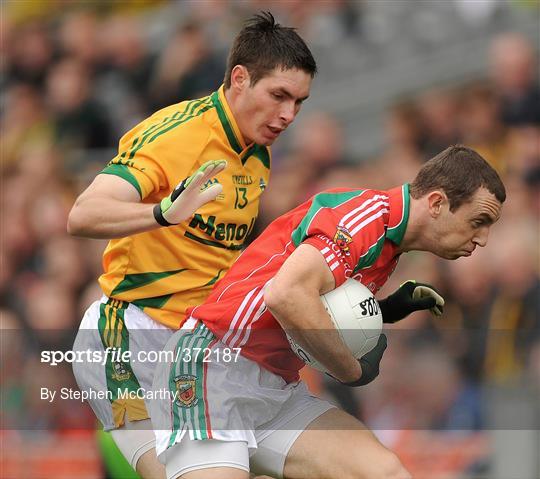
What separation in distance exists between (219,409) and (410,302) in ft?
3.15

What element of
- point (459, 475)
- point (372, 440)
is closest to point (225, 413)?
point (372, 440)

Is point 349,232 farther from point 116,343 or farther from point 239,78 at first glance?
point 116,343

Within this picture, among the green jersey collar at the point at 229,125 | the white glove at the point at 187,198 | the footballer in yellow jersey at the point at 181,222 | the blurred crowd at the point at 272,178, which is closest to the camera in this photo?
the white glove at the point at 187,198

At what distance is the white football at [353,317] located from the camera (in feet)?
14.2

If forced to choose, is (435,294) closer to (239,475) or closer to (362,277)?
(362,277)

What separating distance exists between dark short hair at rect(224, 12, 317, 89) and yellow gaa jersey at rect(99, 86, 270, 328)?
192 millimetres

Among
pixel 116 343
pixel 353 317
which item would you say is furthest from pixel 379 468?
pixel 116 343

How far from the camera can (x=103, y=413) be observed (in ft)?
16.5

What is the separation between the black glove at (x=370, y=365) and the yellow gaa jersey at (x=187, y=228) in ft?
2.54

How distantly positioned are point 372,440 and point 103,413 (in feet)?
3.97

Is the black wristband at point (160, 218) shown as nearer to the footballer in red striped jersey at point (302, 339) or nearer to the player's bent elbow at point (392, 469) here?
the footballer in red striped jersey at point (302, 339)

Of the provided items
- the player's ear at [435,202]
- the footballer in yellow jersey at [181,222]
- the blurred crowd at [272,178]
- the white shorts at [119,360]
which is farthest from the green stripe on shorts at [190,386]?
the blurred crowd at [272,178]

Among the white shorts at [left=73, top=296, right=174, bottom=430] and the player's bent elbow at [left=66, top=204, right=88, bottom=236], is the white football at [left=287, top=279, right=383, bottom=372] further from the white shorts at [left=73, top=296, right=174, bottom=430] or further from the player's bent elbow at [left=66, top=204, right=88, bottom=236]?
the player's bent elbow at [left=66, top=204, right=88, bottom=236]

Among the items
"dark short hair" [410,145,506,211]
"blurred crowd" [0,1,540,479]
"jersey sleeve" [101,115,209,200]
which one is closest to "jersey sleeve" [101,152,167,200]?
"jersey sleeve" [101,115,209,200]
